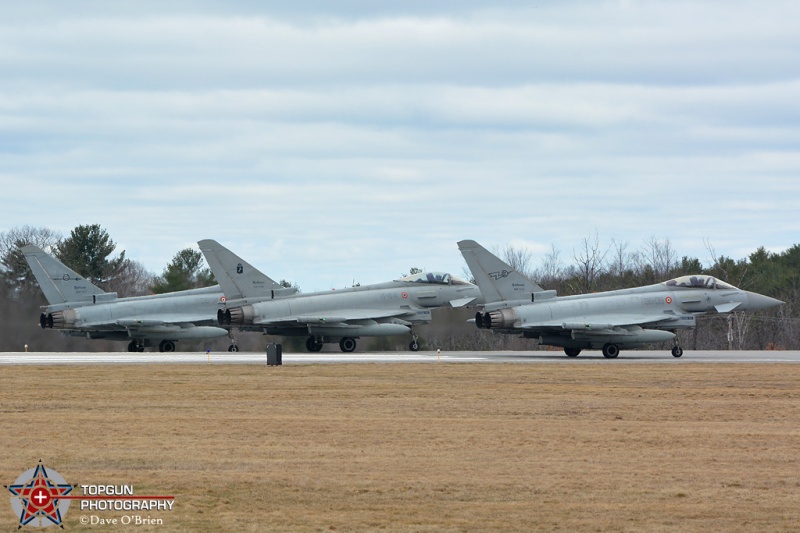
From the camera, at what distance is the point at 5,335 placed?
5634 cm

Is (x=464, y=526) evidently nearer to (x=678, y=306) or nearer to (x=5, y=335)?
(x=678, y=306)

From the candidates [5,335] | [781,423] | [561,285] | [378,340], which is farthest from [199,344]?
[781,423]

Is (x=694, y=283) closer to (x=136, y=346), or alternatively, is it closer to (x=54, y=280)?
(x=136, y=346)

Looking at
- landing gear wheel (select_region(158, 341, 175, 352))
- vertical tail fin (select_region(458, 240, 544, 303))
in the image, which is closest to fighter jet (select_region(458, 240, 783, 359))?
vertical tail fin (select_region(458, 240, 544, 303))

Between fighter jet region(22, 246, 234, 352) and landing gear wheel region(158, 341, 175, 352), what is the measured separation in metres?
0.64

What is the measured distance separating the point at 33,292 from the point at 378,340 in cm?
2383

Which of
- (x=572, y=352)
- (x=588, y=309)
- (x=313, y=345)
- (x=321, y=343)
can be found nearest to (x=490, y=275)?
(x=588, y=309)

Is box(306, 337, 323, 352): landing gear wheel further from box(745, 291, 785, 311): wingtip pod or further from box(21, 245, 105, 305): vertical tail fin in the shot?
box(745, 291, 785, 311): wingtip pod

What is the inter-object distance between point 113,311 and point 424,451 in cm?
3517

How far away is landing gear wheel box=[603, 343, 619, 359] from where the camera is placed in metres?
39.5

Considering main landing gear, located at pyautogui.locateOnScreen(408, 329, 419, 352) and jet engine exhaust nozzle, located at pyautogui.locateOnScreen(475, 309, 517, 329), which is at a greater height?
jet engine exhaust nozzle, located at pyautogui.locateOnScreen(475, 309, 517, 329)

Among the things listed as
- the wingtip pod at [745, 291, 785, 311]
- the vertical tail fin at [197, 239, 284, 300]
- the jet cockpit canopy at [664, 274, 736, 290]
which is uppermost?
the vertical tail fin at [197, 239, 284, 300]

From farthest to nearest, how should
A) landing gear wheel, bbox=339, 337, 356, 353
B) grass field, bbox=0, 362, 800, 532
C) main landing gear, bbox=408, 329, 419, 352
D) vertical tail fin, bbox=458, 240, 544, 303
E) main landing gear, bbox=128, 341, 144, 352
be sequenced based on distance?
main landing gear, bbox=128, 341, 144, 352 < main landing gear, bbox=408, 329, 419, 352 < landing gear wheel, bbox=339, 337, 356, 353 < vertical tail fin, bbox=458, 240, 544, 303 < grass field, bbox=0, 362, 800, 532

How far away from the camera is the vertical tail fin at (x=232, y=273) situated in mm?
44750
